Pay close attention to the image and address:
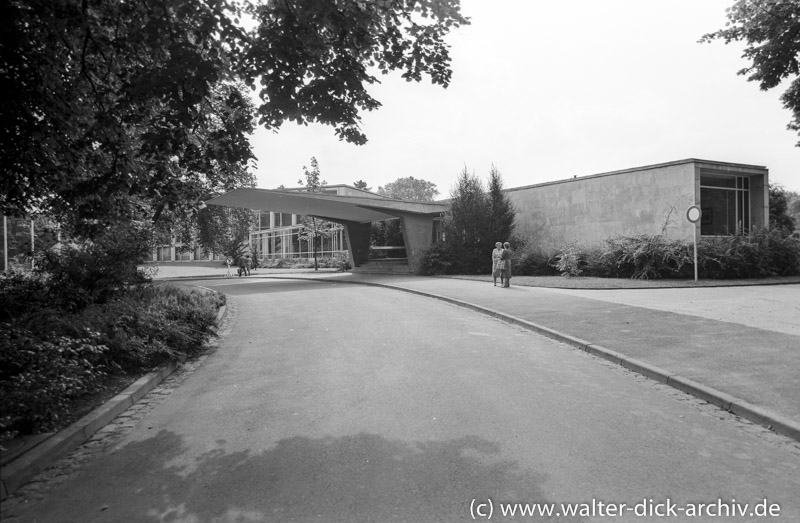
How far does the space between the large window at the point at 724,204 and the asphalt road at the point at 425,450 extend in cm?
2187

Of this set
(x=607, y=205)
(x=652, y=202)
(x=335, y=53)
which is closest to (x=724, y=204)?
(x=652, y=202)

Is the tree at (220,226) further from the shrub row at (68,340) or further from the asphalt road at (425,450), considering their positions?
the asphalt road at (425,450)

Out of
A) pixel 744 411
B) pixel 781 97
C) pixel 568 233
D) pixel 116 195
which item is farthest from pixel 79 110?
pixel 568 233

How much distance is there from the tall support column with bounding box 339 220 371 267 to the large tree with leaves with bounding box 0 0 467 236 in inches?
1089

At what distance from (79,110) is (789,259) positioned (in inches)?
1048

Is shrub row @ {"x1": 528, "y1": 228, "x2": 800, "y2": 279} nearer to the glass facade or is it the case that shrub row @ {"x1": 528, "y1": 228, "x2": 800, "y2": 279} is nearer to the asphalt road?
the asphalt road

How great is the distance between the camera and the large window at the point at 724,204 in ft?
81.6

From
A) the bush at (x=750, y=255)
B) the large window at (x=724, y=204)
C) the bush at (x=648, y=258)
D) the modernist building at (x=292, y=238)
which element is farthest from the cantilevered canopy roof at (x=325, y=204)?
the bush at (x=750, y=255)

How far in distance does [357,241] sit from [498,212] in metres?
11.7

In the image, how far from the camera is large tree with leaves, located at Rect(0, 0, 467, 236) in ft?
17.2

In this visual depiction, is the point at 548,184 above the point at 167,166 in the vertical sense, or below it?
above

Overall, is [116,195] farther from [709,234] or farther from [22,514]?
[709,234]

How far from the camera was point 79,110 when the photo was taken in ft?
21.6

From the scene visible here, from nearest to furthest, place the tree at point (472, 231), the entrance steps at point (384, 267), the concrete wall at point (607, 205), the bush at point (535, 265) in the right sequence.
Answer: the concrete wall at point (607, 205) < the bush at point (535, 265) < the tree at point (472, 231) < the entrance steps at point (384, 267)
